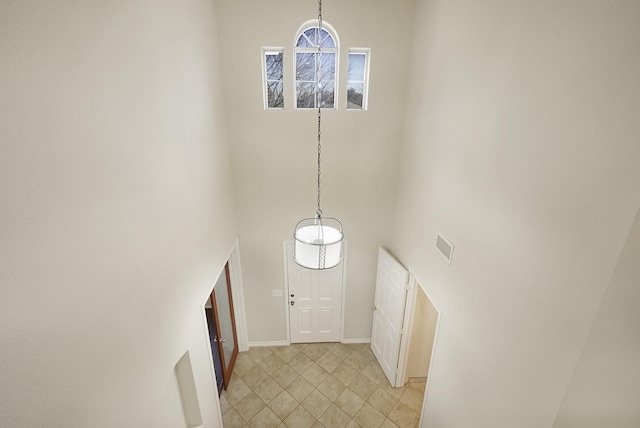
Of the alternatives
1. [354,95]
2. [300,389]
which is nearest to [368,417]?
[300,389]

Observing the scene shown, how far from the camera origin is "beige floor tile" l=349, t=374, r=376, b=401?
4.75 m

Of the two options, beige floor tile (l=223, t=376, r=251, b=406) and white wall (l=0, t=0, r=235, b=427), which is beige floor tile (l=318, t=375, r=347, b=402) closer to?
beige floor tile (l=223, t=376, r=251, b=406)

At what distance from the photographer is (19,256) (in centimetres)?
118

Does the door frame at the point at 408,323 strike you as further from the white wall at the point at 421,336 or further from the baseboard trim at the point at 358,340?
the baseboard trim at the point at 358,340

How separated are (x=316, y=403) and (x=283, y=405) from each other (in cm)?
51

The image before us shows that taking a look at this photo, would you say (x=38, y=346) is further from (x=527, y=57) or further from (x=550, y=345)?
(x=527, y=57)

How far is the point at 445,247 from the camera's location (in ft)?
10.3

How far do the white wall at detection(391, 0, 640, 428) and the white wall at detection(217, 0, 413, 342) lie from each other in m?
0.97

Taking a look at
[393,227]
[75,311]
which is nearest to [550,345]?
[75,311]

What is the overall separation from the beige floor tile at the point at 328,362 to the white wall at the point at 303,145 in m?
1.03

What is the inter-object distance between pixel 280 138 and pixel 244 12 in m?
1.68

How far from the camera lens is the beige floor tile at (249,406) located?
4408mm

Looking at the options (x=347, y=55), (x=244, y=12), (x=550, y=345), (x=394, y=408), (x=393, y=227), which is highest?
(x=244, y=12)

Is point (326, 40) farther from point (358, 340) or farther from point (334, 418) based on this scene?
point (334, 418)
